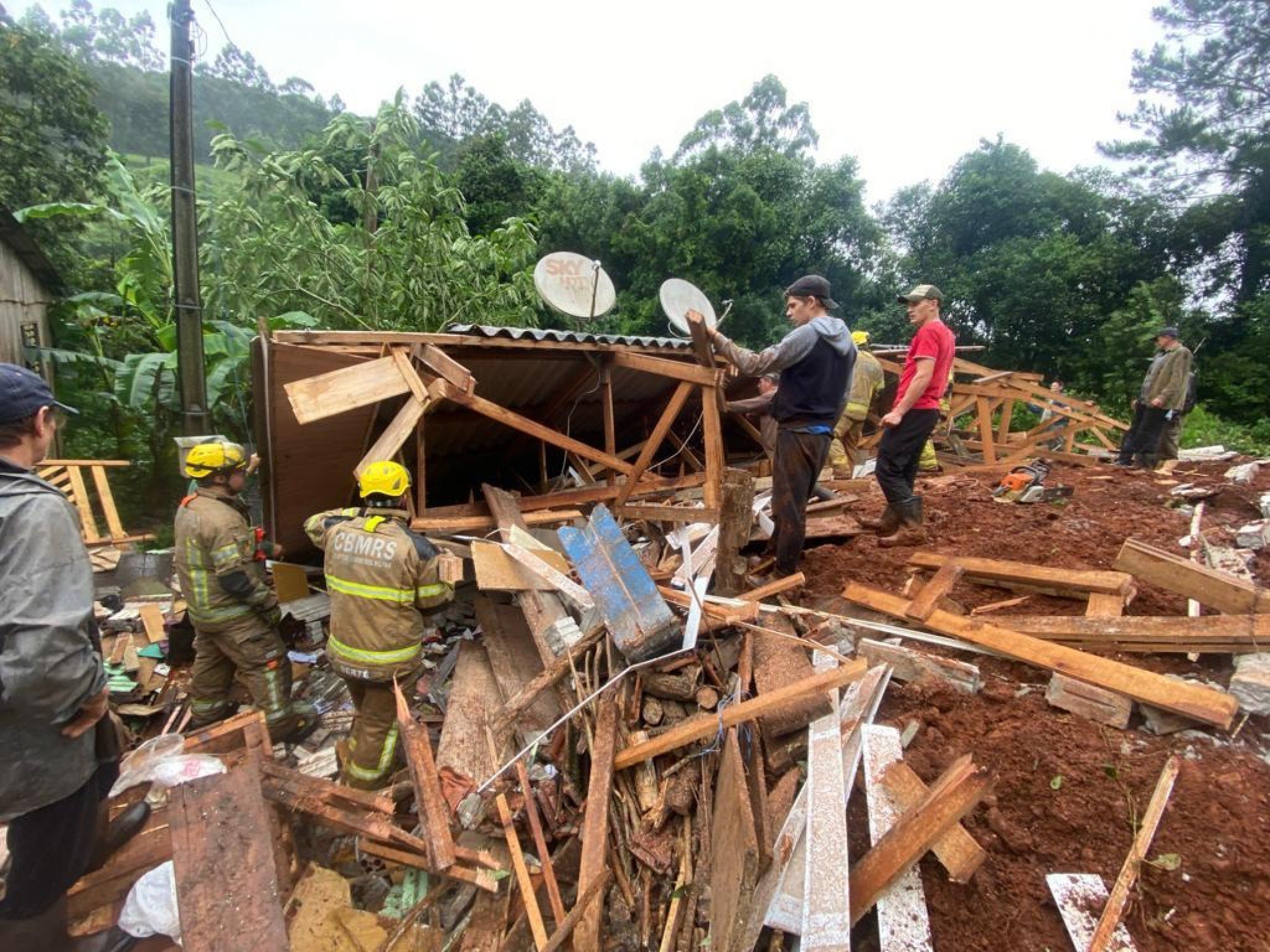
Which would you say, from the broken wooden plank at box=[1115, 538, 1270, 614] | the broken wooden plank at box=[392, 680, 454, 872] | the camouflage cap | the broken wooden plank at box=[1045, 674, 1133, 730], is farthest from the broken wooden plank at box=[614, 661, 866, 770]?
the camouflage cap

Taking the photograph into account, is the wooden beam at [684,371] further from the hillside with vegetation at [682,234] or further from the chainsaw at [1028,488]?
the hillside with vegetation at [682,234]

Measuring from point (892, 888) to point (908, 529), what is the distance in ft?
10.0

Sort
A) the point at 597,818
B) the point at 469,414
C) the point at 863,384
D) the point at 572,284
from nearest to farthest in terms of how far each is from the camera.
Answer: the point at 597,818, the point at 572,284, the point at 469,414, the point at 863,384

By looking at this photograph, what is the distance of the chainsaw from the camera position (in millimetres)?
5859

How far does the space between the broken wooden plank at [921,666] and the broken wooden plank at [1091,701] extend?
11.9 inches

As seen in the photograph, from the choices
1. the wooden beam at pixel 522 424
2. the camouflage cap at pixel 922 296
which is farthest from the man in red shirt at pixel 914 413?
the wooden beam at pixel 522 424

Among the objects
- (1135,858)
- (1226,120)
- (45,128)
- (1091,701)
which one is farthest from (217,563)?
(1226,120)

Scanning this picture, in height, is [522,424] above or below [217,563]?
above

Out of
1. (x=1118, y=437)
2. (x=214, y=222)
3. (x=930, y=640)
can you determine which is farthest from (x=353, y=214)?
(x=1118, y=437)

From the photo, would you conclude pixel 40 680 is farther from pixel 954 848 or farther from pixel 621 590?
pixel 954 848

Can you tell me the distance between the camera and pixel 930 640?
10.1 ft

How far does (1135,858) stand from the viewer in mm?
1870

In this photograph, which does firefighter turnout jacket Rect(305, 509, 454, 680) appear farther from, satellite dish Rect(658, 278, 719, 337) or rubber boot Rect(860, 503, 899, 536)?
rubber boot Rect(860, 503, 899, 536)

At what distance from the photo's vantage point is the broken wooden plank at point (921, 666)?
107 inches
